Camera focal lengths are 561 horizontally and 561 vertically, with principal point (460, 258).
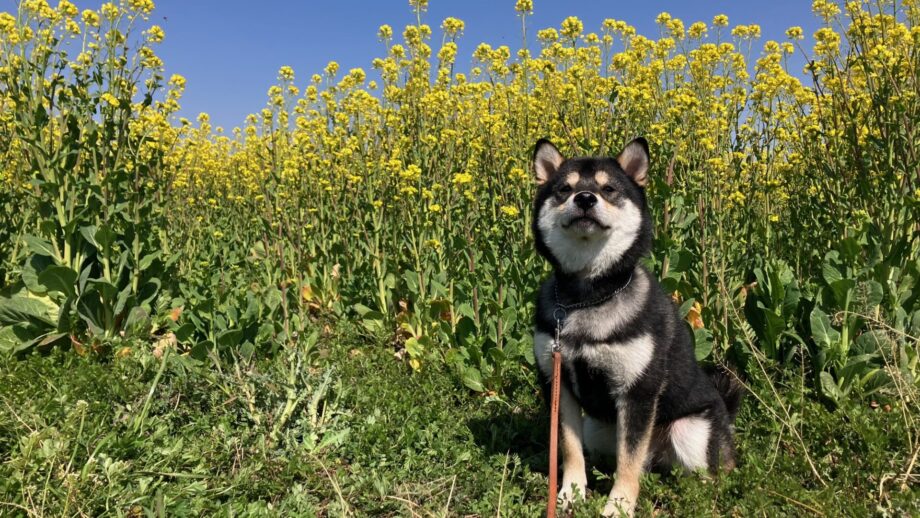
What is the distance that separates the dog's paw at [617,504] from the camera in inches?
111

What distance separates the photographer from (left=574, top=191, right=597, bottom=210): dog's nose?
2865 mm

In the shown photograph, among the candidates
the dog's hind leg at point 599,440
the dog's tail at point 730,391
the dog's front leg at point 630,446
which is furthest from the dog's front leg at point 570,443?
the dog's tail at point 730,391

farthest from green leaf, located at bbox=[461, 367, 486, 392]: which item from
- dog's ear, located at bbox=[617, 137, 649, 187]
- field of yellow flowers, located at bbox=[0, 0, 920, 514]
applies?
dog's ear, located at bbox=[617, 137, 649, 187]

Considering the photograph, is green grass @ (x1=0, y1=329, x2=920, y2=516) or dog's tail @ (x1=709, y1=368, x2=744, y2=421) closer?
green grass @ (x1=0, y1=329, x2=920, y2=516)

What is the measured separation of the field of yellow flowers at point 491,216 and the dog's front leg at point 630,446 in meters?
1.25

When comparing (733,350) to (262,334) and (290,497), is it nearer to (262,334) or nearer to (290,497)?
(290,497)

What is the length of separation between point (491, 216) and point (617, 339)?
8.46 ft

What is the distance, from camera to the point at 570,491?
3.02 metres

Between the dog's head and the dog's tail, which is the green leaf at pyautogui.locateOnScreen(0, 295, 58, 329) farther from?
the dog's tail

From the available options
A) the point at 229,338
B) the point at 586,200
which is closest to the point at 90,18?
the point at 229,338

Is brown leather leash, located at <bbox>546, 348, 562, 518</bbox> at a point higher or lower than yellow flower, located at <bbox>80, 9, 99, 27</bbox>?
lower

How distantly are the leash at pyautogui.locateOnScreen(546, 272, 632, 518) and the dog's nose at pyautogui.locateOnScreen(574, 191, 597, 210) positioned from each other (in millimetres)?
493

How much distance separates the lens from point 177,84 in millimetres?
5977

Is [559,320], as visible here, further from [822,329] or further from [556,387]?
[822,329]
